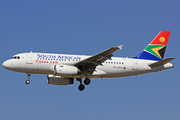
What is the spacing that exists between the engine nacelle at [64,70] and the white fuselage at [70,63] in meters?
0.47

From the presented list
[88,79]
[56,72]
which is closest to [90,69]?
[88,79]

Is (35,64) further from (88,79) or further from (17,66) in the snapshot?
(88,79)

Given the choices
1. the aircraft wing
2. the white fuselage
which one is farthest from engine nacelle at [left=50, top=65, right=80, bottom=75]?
the aircraft wing

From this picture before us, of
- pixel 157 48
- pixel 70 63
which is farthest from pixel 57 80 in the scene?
pixel 157 48

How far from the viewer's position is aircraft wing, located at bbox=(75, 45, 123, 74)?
3063cm

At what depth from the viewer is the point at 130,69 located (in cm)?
3503

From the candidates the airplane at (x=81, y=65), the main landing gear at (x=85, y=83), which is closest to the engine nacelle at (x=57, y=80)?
the airplane at (x=81, y=65)

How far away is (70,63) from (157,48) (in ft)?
38.1

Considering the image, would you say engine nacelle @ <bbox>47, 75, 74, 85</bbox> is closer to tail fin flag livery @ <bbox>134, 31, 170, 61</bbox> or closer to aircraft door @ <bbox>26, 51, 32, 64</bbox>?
aircraft door @ <bbox>26, 51, 32, 64</bbox>

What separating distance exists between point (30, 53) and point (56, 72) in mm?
4046

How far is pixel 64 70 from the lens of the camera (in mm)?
32562

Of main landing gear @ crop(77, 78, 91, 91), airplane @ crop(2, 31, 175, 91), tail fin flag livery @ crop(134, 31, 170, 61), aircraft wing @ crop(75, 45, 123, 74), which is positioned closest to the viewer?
aircraft wing @ crop(75, 45, 123, 74)

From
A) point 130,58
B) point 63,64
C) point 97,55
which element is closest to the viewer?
point 97,55

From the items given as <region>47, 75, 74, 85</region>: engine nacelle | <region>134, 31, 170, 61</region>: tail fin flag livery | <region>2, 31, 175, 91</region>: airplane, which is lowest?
<region>47, 75, 74, 85</region>: engine nacelle
